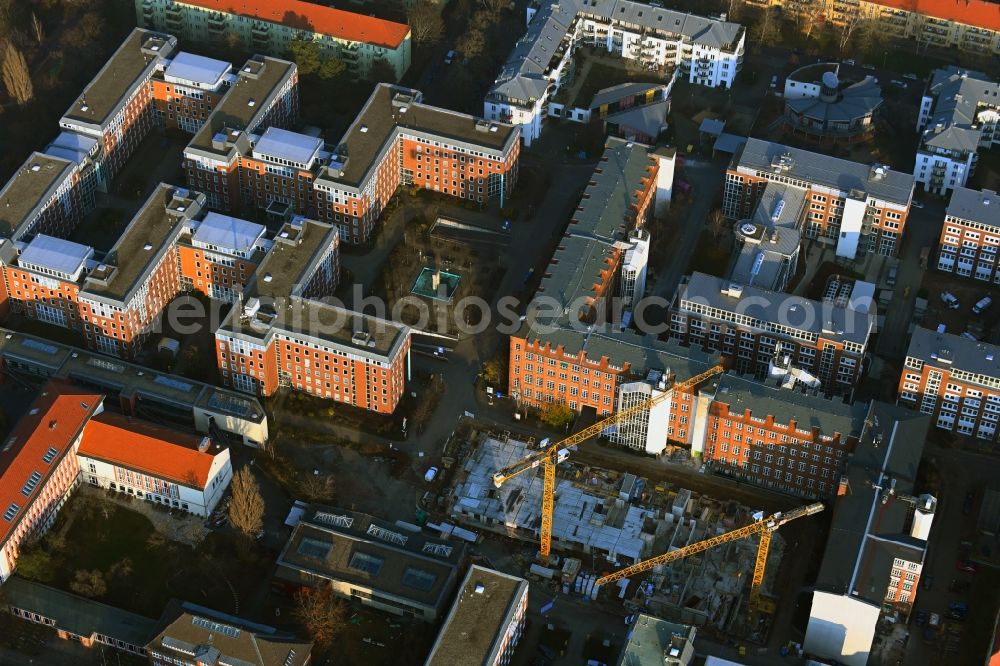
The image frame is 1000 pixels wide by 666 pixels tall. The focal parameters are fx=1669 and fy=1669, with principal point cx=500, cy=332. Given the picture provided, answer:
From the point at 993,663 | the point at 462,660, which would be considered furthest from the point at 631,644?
the point at 993,663

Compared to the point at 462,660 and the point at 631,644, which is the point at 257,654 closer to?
the point at 462,660

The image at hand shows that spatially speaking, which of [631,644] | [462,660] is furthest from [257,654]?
[631,644]

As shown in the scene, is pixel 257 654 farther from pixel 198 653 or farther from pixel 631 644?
pixel 631 644

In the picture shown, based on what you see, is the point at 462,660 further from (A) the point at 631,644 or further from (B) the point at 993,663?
(B) the point at 993,663

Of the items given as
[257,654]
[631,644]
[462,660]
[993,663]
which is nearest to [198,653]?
[257,654]

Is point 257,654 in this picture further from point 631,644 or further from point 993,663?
point 993,663

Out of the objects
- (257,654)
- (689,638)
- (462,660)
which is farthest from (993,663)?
(257,654)
